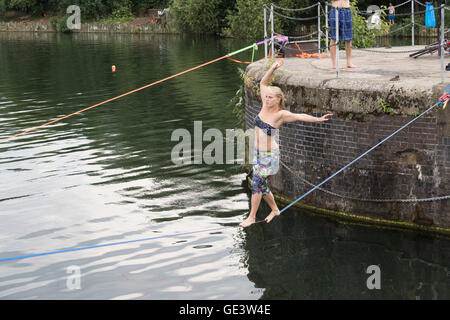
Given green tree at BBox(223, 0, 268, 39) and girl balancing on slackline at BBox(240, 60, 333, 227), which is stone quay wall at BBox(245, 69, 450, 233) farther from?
green tree at BBox(223, 0, 268, 39)

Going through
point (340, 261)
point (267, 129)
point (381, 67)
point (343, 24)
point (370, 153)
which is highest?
point (343, 24)

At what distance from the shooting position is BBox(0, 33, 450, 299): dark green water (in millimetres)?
8922

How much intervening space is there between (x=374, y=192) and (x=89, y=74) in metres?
23.7

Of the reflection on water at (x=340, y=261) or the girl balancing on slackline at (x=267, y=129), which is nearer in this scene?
the reflection on water at (x=340, y=261)

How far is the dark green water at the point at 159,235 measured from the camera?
892 centimetres

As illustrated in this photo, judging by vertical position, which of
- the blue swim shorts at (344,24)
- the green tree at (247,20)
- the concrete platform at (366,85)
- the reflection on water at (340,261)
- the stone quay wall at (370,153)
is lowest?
the reflection on water at (340,261)

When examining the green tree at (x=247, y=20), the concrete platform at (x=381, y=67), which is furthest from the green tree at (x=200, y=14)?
the concrete platform at (x=381, y=67)

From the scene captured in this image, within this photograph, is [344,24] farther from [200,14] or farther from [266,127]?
[200,14]

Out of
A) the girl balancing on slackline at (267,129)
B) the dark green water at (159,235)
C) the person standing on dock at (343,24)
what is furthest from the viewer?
the person standing on dock at (343,24)

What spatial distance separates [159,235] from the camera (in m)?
10.7

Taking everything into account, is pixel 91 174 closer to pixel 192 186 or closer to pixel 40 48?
pixel 192 186

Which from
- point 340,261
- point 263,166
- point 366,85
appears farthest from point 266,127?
point 340,261

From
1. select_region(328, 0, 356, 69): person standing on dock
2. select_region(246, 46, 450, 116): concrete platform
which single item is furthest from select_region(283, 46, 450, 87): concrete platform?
select_region(328, 0, 356, 69): person standing on dock

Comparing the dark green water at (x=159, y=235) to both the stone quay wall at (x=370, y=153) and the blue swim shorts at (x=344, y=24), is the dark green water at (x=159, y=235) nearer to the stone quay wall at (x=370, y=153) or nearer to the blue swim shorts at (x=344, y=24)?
the stone quay wall at (x=370, y=153)
